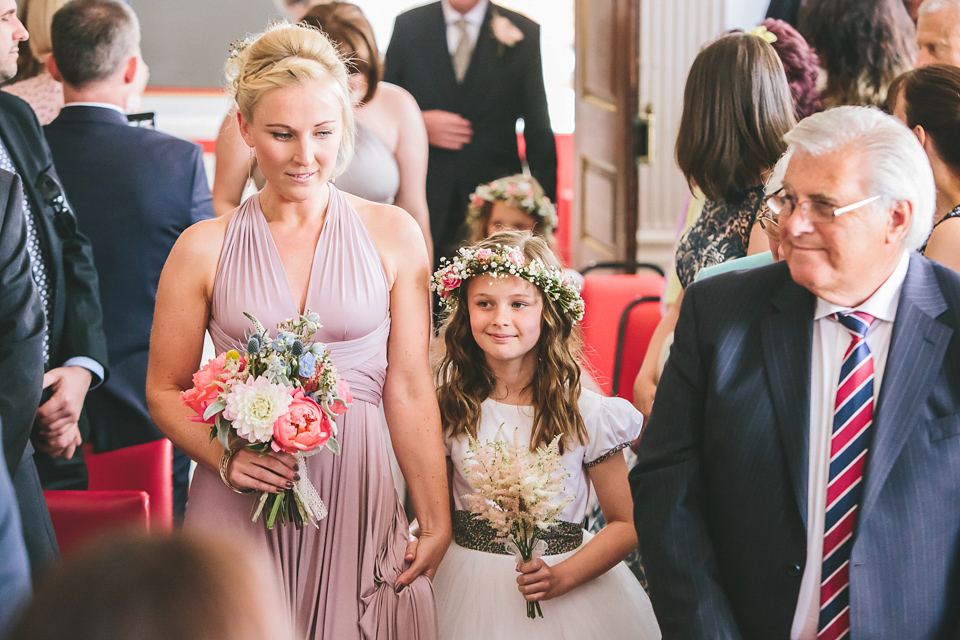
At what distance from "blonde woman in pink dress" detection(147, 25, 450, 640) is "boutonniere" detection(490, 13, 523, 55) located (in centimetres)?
390

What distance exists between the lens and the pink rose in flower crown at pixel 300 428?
1.89 meters

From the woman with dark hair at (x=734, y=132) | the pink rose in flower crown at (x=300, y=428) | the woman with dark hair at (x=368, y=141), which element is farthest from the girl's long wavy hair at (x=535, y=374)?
the pink rose in flower crown at (x=300, y=428)

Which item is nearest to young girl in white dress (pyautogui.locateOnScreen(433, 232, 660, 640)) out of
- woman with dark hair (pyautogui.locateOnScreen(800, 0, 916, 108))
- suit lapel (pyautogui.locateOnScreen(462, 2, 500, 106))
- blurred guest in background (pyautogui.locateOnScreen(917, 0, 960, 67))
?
blurred guest in background (pyautogui.locateOnScreen(917, 0, 960, 67))

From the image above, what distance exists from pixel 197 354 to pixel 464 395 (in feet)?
2.59

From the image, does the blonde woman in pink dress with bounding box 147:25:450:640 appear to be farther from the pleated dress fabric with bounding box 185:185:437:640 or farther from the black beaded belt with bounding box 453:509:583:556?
the black beaded belt with bounding box 453:509:583:556

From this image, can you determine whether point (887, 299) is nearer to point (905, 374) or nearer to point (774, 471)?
point (905, 374)

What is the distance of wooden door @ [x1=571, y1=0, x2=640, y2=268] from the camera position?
225 inches

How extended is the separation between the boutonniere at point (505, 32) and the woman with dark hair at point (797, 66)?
272 cm

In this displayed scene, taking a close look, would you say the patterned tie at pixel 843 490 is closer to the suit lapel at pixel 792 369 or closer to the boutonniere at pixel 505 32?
the suit lapel at pixel 792 369

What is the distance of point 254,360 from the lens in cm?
196

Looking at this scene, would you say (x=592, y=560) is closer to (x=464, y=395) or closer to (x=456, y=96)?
(x=464, y=395)

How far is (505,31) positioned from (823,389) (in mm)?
4601

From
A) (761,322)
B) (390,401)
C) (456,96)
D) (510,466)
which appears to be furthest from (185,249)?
(456,96)

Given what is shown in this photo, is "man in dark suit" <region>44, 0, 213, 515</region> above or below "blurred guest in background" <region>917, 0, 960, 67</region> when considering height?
below
